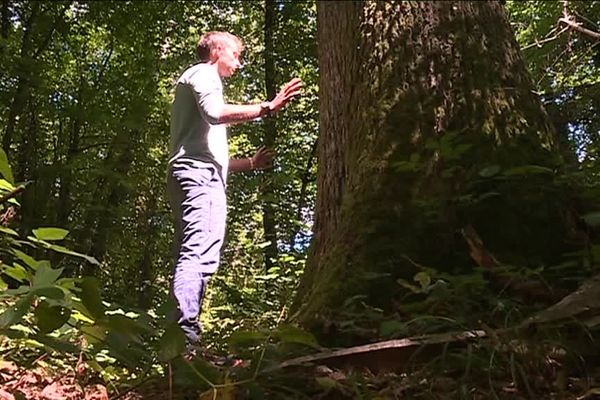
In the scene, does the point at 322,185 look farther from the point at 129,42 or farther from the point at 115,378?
the point at 129,42

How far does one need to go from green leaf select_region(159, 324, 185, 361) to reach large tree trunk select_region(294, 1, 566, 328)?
0.77m

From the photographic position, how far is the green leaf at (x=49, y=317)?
1.29 metres

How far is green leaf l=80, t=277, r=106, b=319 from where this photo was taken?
4.16 feet

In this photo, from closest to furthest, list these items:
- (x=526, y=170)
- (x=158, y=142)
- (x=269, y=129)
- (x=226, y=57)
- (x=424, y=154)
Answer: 1. (x=526, y=170)
2. (x=424, y=154)
3. (x=226, y=57)
4. (x=158, y=142)
5. (x=269, y=129)

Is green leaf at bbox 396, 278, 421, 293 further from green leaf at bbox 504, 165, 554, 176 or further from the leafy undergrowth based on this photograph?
green leaf at bbox 504, 165, 554, 176

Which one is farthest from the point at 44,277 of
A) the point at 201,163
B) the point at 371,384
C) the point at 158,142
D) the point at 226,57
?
the point at 158,142

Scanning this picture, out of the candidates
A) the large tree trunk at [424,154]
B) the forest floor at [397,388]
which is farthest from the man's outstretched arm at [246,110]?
the forest floor at [397,388]

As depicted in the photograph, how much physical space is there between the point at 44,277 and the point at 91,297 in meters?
0.19

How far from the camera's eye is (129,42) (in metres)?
10.2

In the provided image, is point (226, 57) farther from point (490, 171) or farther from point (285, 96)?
point (490, 171)

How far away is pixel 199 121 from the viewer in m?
3.38

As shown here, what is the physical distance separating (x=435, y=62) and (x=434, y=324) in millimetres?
1111

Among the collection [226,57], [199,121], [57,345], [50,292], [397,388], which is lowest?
[397,388]

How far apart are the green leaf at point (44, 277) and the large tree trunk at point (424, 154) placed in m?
0.81
